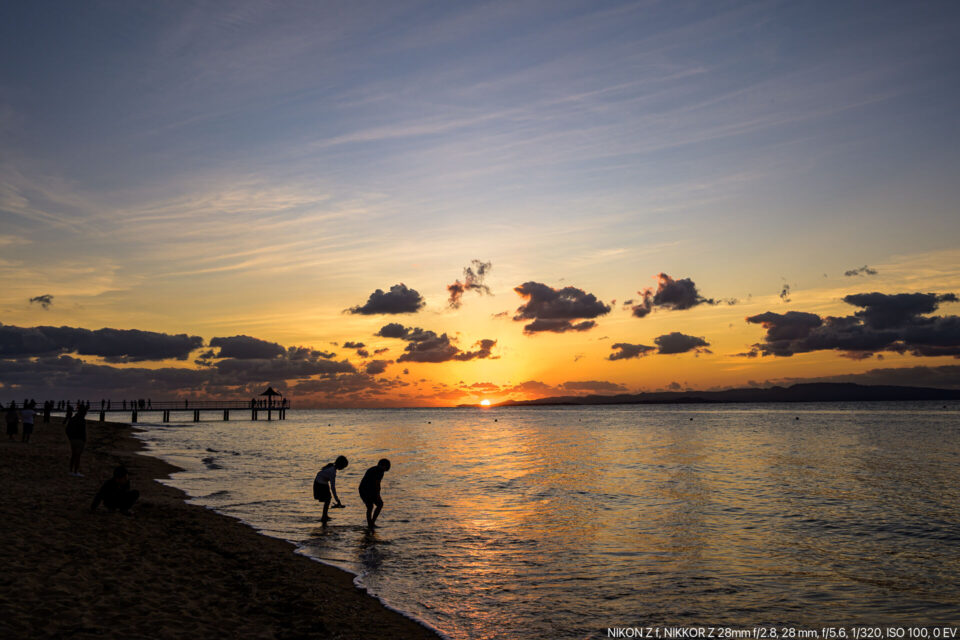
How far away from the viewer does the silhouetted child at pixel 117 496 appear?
1493 cm

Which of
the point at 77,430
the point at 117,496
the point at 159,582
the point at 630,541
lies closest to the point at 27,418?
the point at 77,430

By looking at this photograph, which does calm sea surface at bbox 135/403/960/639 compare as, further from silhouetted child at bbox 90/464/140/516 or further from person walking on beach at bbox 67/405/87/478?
person walking on beach at bbox 67/405/87/478

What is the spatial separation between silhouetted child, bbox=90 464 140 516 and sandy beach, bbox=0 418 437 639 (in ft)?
0.80

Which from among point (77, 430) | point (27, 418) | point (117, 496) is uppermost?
point (77, 430)

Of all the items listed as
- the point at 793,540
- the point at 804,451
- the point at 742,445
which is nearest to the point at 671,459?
the point at 804,451

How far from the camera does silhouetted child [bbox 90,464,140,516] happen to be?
Answer: 14.9 m

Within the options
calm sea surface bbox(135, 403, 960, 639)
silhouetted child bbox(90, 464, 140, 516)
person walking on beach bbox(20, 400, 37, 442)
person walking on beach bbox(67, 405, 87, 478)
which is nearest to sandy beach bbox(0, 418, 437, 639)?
silhouetted child bbox(90, 464, 140, 516)

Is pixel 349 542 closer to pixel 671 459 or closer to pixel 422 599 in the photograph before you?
pixel 422 599

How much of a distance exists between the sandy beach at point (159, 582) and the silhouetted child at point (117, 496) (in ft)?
0.80

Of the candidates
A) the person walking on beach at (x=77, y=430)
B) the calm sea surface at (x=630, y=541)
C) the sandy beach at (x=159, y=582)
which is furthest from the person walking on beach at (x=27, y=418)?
the sandy beach at (x=159, y=582)

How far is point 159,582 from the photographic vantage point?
1005 centimetres

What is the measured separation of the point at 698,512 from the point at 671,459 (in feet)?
68.6

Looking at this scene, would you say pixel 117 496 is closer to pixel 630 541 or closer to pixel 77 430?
pixel 77 430

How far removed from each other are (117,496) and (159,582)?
6187 mm
